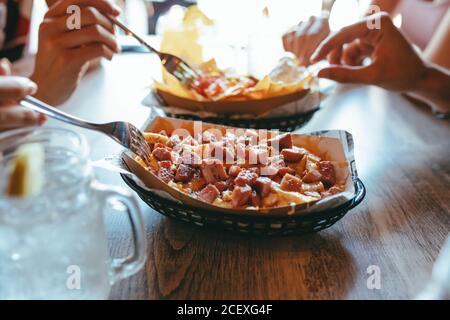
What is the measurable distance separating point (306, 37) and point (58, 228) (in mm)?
1692

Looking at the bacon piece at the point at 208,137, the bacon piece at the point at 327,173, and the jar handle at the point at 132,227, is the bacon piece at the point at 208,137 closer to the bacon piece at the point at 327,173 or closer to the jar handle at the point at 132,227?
the bacon piece at the point at 327,173

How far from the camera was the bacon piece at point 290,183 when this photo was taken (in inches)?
39.1

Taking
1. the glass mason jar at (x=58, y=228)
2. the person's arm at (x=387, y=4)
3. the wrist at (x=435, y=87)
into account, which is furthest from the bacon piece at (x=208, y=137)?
the person's arm at (x=387, y=4)

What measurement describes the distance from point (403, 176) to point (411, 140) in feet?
1.05

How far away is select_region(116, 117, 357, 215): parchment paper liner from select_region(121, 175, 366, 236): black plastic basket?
1 centimetres

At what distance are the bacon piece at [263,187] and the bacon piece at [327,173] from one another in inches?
6.6

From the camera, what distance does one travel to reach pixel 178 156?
3.65ft

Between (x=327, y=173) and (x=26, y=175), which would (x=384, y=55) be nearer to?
(x=327, y=173)

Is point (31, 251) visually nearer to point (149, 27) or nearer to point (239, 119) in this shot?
point (239, 119)

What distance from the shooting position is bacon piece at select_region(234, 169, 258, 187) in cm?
98

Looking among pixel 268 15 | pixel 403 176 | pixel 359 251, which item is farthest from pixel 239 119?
pixel 268 15

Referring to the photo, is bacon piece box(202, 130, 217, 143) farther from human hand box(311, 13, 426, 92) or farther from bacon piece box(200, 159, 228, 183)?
human hand box(311, 13, 426, 92)

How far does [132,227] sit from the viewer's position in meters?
0.71

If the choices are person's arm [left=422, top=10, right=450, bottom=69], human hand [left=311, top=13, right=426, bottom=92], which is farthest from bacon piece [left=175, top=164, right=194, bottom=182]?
person's arm [left=422, top=10, right=450, bottom=69]
